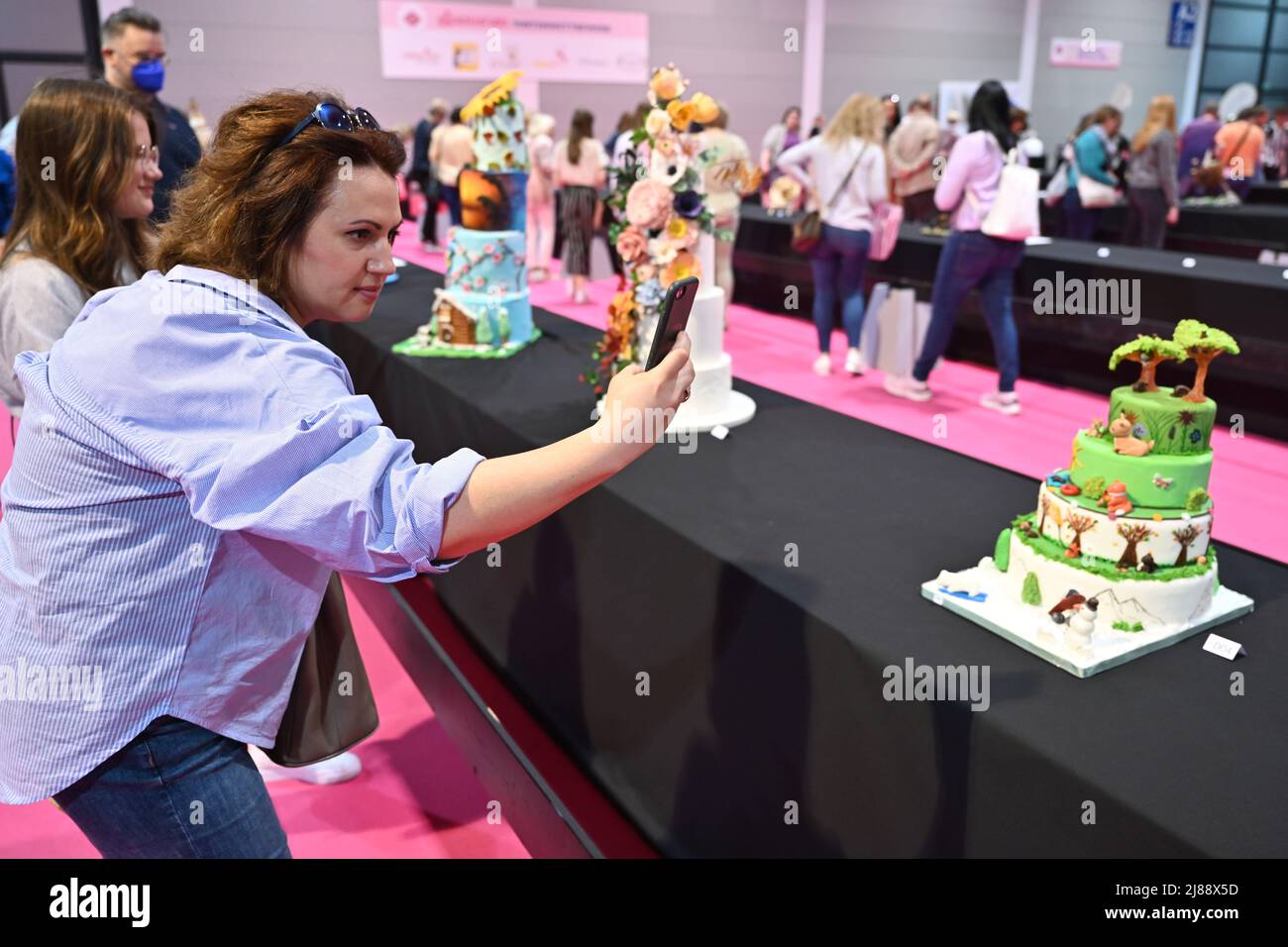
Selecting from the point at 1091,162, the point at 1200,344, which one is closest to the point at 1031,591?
the point at 1200,344

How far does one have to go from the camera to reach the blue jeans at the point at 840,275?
5156 millimetres

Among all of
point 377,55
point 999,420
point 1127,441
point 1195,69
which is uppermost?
point 1195,69

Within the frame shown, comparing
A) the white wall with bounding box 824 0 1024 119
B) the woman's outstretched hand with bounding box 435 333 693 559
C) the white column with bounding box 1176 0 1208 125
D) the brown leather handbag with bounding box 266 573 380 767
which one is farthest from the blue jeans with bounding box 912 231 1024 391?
the white column with bounding box 1176 0 1208 125

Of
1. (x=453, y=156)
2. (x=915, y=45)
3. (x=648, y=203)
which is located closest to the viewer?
(x=648, y=203)

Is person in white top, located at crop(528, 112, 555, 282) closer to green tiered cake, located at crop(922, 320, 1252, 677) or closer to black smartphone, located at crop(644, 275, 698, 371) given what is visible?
green tiered cake, located at crop(922, 320, 1252, 677)

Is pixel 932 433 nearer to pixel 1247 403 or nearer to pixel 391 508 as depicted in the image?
pixel 1247 403

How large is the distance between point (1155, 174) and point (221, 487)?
7482mm

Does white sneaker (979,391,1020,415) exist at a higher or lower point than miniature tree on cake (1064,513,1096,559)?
lower

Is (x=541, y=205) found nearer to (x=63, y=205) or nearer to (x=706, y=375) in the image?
(x=706, y=375)

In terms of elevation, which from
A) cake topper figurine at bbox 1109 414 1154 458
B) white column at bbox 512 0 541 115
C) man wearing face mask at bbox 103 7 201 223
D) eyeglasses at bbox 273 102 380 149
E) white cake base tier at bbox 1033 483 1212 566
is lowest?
white cake base tier at bbox 1033 483 1212 566

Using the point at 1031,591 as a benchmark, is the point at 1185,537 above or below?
above

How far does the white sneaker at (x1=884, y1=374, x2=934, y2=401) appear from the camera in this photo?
505 cm

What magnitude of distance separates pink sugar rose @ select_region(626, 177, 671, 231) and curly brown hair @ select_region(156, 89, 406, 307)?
159cm

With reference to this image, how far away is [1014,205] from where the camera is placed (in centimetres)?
430
